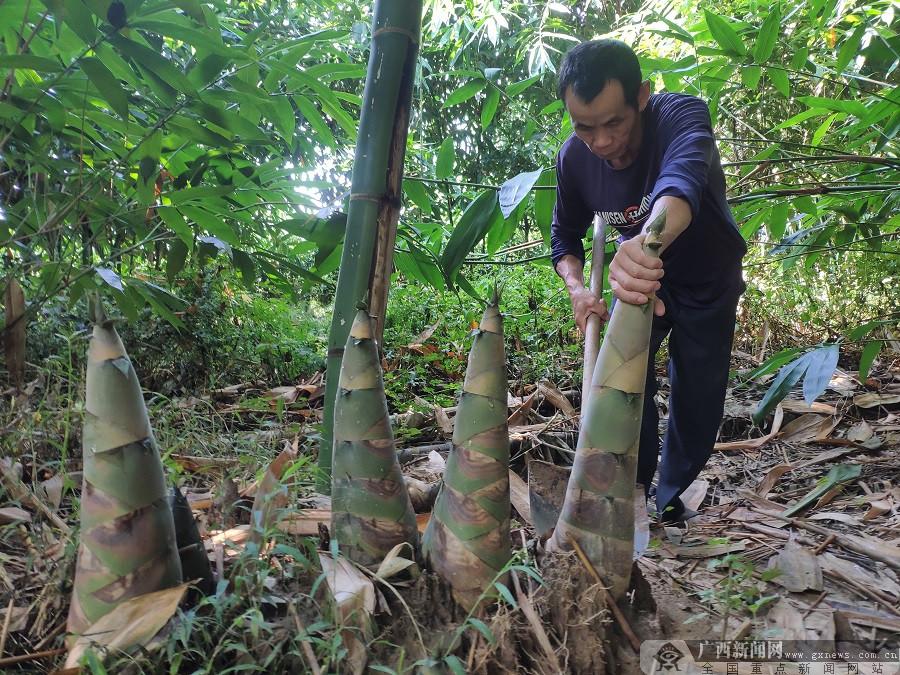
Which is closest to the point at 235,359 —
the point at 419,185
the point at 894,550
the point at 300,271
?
the point at 300,271

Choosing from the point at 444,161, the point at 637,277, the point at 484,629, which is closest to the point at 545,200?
the point at 444,161

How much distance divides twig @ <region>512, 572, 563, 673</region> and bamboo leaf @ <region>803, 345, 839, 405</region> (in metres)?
1.25

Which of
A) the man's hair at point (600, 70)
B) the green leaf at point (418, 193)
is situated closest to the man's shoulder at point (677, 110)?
the man's hair at point (600, 70)

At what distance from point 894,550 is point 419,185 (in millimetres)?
1837

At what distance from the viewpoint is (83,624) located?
827 mm

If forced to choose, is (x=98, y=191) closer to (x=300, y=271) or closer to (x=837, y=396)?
(x=300, y=271)

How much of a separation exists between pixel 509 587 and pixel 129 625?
0.58 metres

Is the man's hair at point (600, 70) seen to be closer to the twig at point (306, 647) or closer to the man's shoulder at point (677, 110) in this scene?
the man's shoulder at point (677, 110)

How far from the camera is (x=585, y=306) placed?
6.23 ft

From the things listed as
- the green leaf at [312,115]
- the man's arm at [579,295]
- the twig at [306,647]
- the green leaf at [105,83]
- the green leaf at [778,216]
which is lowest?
the twig at [306,647]

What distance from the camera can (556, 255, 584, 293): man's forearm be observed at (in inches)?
Answer: 81.4

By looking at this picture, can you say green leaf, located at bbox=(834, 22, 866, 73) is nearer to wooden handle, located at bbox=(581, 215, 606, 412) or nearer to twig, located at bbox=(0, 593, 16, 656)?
wooden handle, located at bbox=(581, 215, 606, 412)

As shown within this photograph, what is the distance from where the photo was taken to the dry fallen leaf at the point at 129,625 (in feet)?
2.59

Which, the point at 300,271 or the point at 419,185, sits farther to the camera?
the point at 419,185
